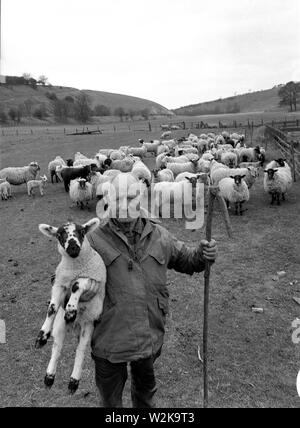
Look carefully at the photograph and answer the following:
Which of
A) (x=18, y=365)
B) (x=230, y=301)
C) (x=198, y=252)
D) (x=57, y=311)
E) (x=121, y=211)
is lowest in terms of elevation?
(x=18, y=365)

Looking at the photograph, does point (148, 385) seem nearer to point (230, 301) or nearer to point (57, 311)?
point (57, 311)

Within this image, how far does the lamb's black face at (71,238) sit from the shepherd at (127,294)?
0.43 feet

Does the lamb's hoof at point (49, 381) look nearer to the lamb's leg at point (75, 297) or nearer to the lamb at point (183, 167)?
the lamb's leg at point (75, 297)

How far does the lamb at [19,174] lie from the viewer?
1802cm

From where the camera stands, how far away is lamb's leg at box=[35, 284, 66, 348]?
319 centimetres

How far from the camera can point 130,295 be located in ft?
11.1

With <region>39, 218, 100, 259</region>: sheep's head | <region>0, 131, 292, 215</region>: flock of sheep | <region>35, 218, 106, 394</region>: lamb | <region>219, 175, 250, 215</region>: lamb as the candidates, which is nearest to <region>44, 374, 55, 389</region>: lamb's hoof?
<region>35, 218, 106, 394</region>: lamb

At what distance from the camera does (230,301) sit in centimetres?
721

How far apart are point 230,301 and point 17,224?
8.76 m

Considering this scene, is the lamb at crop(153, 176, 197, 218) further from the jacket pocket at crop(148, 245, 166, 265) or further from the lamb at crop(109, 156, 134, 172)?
the jacket pocket at crop(148, 245, 166, 265)

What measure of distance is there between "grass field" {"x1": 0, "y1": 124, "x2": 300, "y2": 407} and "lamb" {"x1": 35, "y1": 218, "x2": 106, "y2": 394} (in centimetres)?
190

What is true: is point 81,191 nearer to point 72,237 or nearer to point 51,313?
point 72,237

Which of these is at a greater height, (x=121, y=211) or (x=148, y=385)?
(x=121, y=211)
